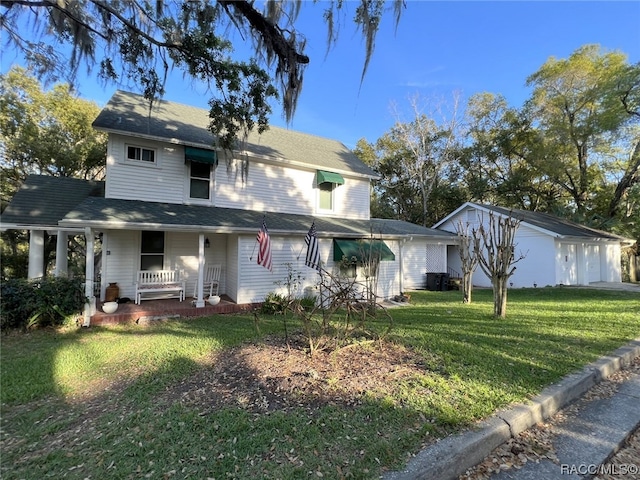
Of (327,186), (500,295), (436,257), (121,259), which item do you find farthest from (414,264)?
(121,259)

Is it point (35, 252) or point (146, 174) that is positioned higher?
point (146, 174)

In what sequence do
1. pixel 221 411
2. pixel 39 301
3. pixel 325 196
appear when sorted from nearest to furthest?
1. pixel 221 411
2. pixel 39 301
3. pixel 325 196

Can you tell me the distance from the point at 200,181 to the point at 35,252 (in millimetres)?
5404

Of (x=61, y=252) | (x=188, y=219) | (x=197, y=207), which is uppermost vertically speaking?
(x=197, y=207)

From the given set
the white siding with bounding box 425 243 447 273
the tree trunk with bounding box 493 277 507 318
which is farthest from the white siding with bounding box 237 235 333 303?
the white siding with bounding box 425 243 447 273

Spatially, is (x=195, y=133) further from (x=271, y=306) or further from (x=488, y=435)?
(x=488, y=435)

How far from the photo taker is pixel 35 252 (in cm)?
965

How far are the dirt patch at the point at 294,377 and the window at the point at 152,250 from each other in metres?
6.25

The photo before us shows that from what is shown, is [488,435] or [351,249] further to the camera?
[351,249]

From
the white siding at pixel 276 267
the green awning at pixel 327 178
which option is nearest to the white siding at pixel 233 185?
the green awning at pixel 327 178

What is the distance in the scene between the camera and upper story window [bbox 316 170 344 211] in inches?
508

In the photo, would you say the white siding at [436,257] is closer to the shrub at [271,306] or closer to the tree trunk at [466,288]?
the tree trunk at [466,288]

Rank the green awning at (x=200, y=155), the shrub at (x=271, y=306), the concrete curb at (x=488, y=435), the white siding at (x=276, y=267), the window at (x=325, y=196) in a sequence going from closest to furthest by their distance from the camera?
the concrete curb at (x=488, y=435) < the shrub at (x=271, y=306) < the white siding at (x=276, y=267) < the green awning at (x=200, y=155) < the window at (x=325, y=196)

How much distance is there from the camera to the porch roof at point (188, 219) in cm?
780
